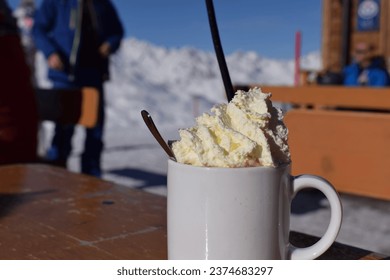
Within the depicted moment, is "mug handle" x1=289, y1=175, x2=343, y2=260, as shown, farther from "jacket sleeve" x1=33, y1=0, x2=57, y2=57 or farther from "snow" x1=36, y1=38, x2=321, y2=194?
"jacket sleeve" x1=33, y1=0, x2=57, y2=57

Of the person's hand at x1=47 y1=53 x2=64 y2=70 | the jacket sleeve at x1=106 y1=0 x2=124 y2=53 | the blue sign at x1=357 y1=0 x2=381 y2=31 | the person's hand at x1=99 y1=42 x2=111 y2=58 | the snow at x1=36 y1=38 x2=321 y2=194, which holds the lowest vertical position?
the snow at x1=36 y1=38 x2=321 y2=194

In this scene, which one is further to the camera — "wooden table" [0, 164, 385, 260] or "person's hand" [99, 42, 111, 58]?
"person's hand" [99, 42, 111, 58]

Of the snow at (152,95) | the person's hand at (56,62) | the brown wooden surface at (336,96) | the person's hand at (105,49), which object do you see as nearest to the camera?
the brown wooden surface at (336,96)

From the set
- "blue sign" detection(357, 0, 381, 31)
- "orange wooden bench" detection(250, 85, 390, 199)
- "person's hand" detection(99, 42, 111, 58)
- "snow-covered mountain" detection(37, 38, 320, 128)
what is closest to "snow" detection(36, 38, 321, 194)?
"snow-covered mountain" detection(37, 38, 320, 128)

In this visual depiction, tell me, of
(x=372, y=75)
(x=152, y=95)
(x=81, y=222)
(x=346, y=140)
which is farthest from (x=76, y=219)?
(x=152, y=95)

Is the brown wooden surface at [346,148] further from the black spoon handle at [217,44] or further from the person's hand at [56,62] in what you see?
the black spoon handle at [217,44]

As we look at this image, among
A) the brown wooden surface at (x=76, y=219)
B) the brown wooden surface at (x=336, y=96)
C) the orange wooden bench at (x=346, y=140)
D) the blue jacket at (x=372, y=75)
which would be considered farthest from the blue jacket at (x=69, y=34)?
the blue jacket at (x=372, y=75)

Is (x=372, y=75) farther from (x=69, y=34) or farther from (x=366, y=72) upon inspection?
(x=69, y=34)
